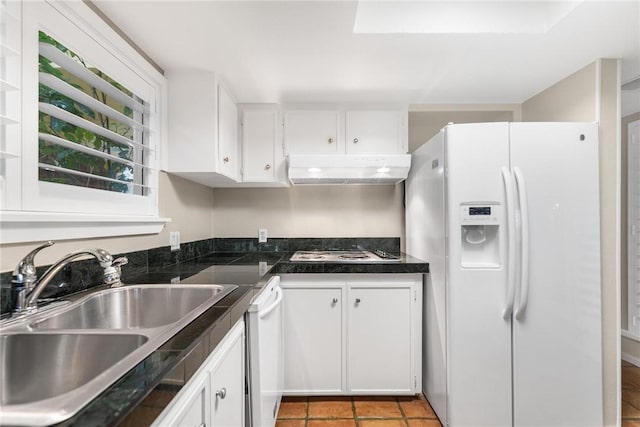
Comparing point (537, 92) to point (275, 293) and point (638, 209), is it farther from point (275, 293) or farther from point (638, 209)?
point (275, 293)

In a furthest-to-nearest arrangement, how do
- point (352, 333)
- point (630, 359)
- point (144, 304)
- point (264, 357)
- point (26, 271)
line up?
point (630, 359)
point (352, 333)
point (264, 357)
point (144, 304)
point (26, 271)

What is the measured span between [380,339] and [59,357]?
1671mm

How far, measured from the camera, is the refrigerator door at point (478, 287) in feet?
5.45

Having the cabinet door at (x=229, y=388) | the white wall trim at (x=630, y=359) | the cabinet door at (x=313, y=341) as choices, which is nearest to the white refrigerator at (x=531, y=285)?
the cabinet door at (x=313, y=341)

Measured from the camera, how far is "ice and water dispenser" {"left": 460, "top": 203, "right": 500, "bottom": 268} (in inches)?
65.1

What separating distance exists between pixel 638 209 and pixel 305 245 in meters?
2.84

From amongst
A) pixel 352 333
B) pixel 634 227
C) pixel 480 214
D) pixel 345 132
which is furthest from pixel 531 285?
pixel 634 227

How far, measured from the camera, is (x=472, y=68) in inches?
76.4

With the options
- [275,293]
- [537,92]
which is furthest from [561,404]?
[537,92]

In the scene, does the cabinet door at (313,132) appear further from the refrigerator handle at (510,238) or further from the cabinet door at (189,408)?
the cabinet door at (189,408)

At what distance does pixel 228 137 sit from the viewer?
2152mm

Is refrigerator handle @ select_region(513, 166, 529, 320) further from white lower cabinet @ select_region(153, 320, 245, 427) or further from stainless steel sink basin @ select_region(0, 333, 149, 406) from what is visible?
stainless steel sink basin @ select_region(0, 333, 149, 406)

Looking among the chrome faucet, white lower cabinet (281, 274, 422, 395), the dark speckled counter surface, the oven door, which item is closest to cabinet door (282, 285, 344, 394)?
white lower cabinet (281, 274, 422, 395)

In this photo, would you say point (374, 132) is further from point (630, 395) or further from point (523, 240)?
point (630, 395)
